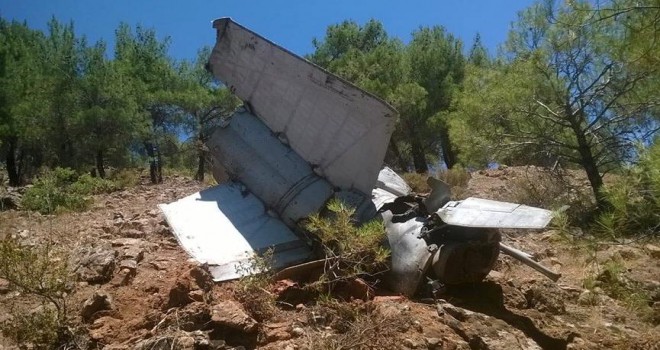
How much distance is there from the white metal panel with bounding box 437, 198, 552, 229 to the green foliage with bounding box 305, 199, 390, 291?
63cm

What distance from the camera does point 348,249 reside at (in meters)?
4.43

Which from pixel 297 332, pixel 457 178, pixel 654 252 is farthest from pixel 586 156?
pixel 297 332

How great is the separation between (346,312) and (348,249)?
24.3 inches

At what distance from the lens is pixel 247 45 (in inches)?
265

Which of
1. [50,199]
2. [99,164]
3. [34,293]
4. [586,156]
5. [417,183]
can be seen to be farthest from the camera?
[99,164]

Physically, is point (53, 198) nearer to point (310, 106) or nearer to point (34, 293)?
point (310, 106)

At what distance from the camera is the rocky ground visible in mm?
3615

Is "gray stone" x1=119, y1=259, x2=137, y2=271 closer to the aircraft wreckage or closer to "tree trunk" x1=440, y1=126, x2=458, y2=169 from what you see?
the aircraft wreckage

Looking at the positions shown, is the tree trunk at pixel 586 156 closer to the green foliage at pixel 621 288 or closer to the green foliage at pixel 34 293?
the green foliage at pixel 621 288

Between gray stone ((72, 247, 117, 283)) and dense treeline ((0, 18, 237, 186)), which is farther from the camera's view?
dense treeline ((0, 18, 237, 186))

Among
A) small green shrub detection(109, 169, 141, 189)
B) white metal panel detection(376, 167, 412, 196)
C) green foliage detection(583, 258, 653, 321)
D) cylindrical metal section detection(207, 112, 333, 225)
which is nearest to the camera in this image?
green foliage detection(583, 258, 653, 321)

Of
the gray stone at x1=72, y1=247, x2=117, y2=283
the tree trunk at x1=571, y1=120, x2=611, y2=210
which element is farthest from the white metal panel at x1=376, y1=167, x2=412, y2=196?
the tree trunk at x1=571, y1=120, x2=611, y2=210

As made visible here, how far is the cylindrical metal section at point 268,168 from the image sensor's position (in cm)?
561

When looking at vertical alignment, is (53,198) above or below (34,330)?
above
